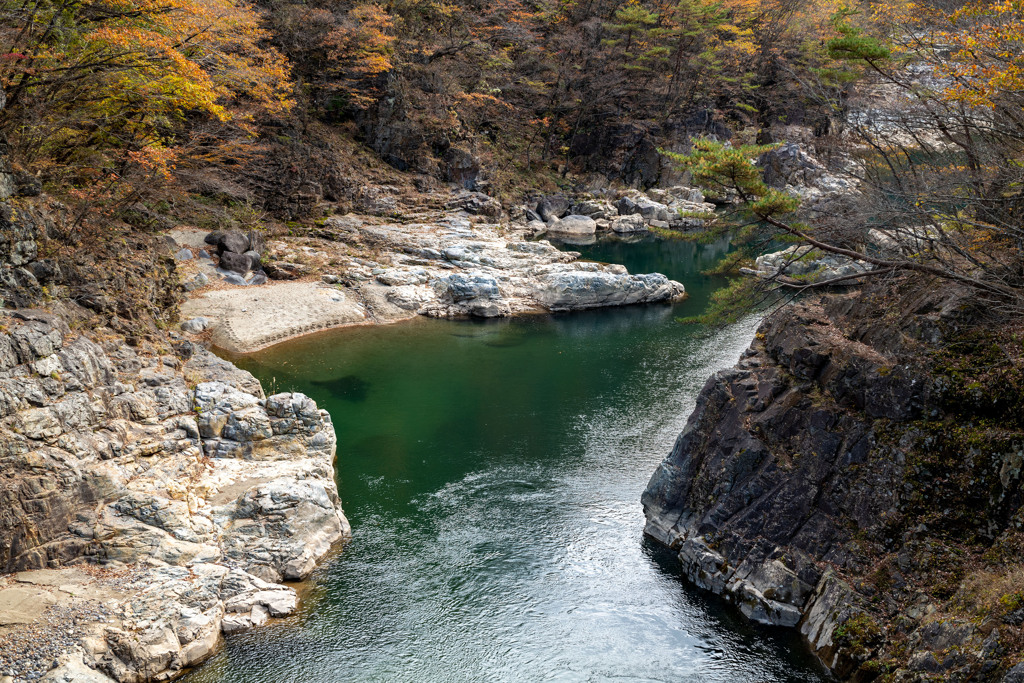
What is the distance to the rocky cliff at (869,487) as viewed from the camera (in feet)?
31.2

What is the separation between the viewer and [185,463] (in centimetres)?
1389

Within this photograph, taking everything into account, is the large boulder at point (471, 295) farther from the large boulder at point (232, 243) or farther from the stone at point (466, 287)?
the large boulder at point (232, 243)

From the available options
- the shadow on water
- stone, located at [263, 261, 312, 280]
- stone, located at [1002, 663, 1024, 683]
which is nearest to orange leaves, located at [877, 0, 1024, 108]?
stone, located at [1002, 663, 1024, 683]

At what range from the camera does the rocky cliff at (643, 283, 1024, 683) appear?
31.2 ft

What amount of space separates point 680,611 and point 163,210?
25.1 metres

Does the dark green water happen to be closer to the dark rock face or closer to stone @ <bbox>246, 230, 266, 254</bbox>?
the dark rock face

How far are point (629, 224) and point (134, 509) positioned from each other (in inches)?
1516

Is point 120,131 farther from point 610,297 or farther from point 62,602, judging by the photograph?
point 610,297

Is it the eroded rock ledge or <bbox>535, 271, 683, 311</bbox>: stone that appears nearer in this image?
the eroded rock ledge

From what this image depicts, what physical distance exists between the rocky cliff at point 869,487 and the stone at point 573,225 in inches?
1159

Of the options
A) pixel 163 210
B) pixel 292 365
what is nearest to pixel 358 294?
pixel 292 365

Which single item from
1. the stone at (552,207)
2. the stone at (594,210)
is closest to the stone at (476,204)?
the stone at (552,207)

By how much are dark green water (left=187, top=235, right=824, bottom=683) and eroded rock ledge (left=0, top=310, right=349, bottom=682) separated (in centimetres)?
92

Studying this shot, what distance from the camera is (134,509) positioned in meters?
12.1
